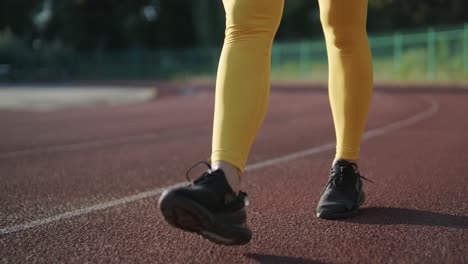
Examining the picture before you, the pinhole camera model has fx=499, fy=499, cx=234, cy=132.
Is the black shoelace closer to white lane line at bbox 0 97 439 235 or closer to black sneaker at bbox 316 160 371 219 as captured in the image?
black sneaker at bbox 316 160 371 219

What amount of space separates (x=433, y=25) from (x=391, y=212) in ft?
121

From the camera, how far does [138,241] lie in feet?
6.15

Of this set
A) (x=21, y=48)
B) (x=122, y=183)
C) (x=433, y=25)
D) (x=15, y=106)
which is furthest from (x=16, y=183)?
(x=21, y=48)

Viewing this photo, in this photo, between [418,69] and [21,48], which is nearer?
[418,69]

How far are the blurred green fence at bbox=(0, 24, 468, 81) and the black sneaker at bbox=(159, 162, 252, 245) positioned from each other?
21433 millimetres

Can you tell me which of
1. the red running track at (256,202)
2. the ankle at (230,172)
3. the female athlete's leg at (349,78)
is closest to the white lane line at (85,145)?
the red running track at (256,202)

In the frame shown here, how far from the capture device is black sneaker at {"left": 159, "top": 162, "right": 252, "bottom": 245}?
1.54 meters

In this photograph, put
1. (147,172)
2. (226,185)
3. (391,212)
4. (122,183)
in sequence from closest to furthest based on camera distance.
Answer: (226,185), (391,212), (122,183), (147,172)

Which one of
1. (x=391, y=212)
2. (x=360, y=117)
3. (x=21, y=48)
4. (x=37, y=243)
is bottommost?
(x=21, y=48)

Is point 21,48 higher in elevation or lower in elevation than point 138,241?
lower

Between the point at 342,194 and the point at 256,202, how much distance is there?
1.64 feet

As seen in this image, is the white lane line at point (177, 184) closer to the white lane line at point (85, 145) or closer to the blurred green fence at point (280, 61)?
the white lane line at point (85, 145)

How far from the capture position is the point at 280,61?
31.2m

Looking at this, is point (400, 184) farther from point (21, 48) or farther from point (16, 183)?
point (21, 48)
